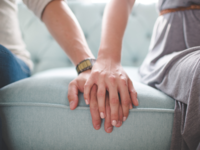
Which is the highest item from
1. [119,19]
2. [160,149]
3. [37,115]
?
[119,19]

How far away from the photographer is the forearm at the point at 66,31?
17.4 inches

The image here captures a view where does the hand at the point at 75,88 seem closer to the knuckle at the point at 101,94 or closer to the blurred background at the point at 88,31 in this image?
the knuckle at the point at 101,94

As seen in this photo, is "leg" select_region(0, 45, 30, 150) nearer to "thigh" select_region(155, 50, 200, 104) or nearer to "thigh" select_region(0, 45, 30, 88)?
"thigh" select_region(0, 45, 30, 88)

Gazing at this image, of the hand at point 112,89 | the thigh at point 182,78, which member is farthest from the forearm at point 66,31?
the thigh at point 182,78

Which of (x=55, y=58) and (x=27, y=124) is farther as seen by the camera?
(x=55, y=58)

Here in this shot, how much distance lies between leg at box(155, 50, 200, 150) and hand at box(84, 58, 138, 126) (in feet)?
0.35

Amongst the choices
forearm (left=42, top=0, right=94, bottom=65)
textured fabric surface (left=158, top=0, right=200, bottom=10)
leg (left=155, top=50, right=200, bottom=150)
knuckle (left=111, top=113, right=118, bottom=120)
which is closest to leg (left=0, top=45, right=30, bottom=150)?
forearm (left=42, top=0, right=94, bottom=65)

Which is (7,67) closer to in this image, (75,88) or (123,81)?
(75,88)

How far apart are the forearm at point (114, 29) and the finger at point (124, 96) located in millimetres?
93

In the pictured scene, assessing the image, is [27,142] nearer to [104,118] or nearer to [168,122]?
[104,118]

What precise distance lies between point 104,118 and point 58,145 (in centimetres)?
13

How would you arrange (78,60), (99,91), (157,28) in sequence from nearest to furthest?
(99,91), (78,60), (157,28)

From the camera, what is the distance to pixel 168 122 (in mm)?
320

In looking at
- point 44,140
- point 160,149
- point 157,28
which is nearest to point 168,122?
point 160,149
